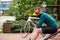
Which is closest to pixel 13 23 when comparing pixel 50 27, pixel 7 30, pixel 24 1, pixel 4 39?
pixel 7 30

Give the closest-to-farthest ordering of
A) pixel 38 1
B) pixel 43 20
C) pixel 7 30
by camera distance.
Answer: pixel 43 20, pixel 7 30, pixel 38 1

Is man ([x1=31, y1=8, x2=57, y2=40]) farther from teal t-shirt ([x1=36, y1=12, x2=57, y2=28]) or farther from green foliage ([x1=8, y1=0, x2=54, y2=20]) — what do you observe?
green foliage ([x1=8, y1=0, x2=54, y2=20])

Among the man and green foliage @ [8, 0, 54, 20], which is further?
green foliage @ [8, 0, 54, 20]

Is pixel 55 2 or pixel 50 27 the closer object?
pixel 50 27

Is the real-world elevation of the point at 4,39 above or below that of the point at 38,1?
below

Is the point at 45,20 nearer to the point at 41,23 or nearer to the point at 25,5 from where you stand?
the point at 41,23

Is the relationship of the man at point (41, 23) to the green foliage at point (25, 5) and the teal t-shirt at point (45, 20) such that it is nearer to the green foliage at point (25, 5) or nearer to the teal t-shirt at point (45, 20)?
the teal t-shirt at point (45, 20)

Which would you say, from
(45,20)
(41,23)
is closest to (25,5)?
(45,20)

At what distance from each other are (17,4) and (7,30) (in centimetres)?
259

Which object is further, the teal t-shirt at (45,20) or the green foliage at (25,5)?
the green foliage at (25,5)

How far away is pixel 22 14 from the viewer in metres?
16.1

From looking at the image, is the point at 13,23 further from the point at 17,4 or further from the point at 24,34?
the point at 24,34

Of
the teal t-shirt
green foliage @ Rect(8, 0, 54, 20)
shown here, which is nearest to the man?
the teal t-shirt

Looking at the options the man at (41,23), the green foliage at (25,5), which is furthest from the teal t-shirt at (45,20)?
the green foliage at (25,5)
